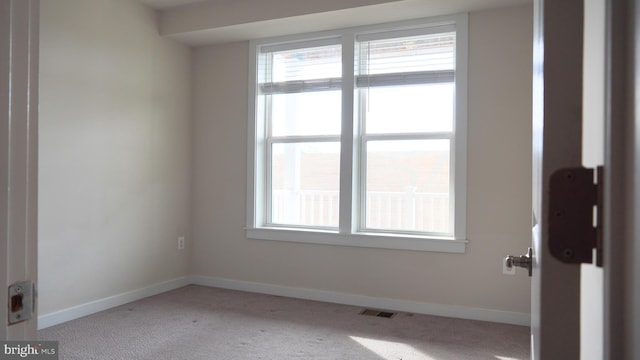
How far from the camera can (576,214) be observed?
515mm

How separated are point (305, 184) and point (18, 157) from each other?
12.1ft

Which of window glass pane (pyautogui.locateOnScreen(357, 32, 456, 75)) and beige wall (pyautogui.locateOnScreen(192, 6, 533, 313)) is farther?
window glass pane (pyautogui.locateOnScreen(357, 32, 456, 75))

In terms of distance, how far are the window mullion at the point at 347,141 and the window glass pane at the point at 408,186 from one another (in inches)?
6.2

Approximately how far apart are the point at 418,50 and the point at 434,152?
87cm

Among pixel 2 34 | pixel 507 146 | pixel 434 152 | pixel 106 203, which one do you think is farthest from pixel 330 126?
pixel 2 34

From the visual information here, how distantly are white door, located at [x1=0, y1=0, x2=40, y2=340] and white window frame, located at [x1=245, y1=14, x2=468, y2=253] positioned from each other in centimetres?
334

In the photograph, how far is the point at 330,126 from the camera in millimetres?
4246

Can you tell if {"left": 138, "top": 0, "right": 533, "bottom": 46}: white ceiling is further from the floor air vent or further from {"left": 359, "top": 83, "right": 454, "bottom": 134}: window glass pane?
the floor air vent

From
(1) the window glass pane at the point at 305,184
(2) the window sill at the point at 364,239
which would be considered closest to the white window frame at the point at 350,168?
(2) the window sill at the point at 364,239

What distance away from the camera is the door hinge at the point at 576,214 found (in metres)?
0.50

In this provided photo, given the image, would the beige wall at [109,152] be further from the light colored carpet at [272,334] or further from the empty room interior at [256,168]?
the light colored carpet at [272,334]

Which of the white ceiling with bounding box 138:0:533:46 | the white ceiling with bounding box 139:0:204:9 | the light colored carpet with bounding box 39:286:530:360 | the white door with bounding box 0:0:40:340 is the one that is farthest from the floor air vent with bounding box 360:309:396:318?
the white door with bounding box 0:0:40:340

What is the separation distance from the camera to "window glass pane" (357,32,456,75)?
381cm

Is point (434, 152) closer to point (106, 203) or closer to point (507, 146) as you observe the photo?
point (507, 146)
